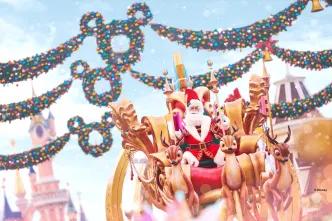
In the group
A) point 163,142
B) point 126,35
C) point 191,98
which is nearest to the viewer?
point 163,142

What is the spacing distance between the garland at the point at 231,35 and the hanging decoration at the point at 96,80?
92 cm

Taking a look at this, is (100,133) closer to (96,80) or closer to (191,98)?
(96,80)

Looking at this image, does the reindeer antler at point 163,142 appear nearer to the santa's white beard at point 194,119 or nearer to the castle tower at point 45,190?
the santa's white beard at point 194,119

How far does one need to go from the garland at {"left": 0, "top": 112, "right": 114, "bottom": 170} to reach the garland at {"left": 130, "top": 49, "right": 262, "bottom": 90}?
714 millimetres

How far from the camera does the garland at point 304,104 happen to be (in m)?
9.66

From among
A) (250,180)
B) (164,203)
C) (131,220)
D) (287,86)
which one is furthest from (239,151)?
(287,86)

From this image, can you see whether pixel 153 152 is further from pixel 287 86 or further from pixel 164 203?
pixel 287 86

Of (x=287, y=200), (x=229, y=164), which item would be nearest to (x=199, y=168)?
(x=229, y=164)

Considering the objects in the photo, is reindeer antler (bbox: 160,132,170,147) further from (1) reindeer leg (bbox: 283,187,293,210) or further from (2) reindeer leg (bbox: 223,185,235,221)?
(1) reindeer leg (bbox: 283,187,293,210)

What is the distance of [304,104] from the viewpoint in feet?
31.9

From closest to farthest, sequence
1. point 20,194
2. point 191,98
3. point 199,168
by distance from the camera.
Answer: point 199,168 → point 191,98 → point 20,194

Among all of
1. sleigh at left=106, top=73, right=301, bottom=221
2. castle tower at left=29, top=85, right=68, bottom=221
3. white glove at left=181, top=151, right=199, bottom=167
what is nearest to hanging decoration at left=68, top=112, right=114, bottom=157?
sleigh at left=106, top=73, right=301, bottom=221

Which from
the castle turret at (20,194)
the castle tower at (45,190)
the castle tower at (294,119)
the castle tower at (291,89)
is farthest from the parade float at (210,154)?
the castle tower at (45,190)

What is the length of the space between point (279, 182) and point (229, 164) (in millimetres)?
397
